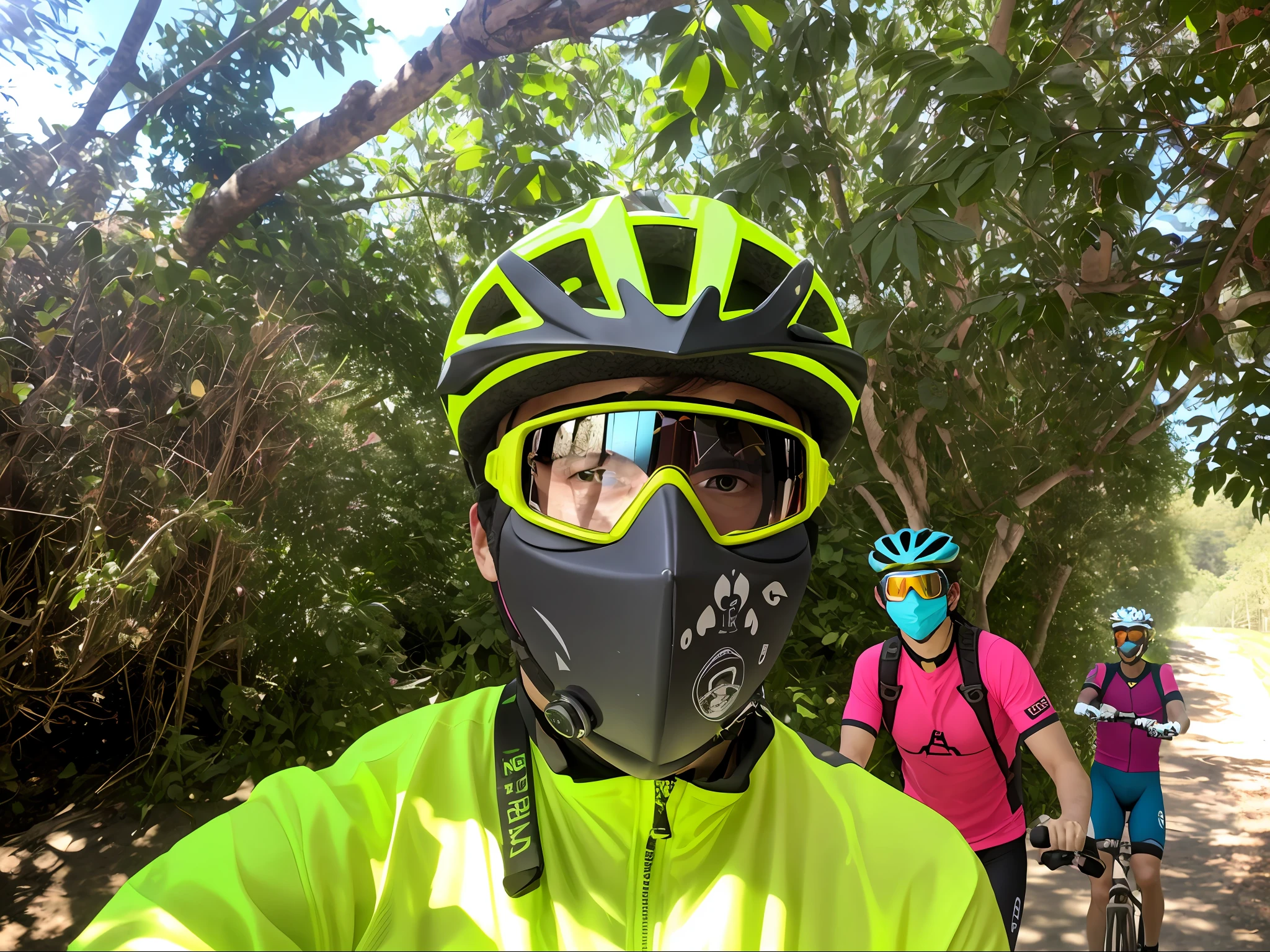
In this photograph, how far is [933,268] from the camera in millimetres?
3586

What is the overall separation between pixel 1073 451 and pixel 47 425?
7115mm

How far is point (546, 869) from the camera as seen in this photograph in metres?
1.22

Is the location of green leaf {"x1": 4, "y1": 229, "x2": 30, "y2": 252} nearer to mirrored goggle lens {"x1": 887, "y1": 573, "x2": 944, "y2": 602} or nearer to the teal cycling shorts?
mirrored goggle lens {"x1": 887, "y1": 573, "x2": 944, "y2": 602}

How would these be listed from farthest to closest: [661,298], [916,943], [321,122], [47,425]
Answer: [321,122] < [47,425] < [661,298] < [916,943]

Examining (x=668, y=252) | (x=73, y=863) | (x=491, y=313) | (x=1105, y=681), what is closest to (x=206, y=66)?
(x=73, y=863)

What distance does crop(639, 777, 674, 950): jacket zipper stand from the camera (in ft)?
4.01

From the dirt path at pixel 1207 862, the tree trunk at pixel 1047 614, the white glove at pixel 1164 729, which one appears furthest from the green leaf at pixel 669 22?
the tree trunk at pixel 1047 614

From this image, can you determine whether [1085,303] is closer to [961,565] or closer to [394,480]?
[961,565]

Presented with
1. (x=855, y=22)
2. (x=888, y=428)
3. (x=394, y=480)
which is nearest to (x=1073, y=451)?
(x=888, y=428)

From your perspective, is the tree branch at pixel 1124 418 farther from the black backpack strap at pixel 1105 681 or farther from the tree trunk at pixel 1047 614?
the tree trunk at pixel 1047 614

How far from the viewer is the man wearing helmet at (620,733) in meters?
1.13

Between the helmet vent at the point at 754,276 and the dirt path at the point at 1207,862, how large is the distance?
5690 mm

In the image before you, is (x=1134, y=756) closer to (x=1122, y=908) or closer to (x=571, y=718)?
(x=1122, y=908)

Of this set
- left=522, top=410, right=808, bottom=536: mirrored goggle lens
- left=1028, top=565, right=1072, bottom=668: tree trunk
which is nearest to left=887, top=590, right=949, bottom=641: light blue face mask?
left=522, top=410, right=808, bottom=536: mirrored goggle lens
